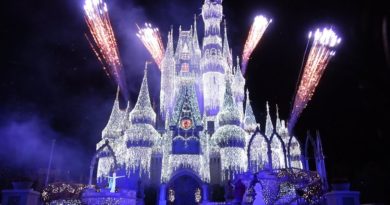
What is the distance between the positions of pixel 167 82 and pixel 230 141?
47.7 feet

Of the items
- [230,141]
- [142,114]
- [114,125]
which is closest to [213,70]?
[230,141]

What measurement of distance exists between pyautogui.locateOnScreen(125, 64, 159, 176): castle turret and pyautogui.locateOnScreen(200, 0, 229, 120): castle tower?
909cm

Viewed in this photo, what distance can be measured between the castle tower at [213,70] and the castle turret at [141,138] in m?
9.09

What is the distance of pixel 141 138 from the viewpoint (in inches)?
1524

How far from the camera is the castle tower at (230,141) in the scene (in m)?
37.8

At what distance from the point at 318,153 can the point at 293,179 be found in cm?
1592

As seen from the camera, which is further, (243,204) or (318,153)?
(318,153)

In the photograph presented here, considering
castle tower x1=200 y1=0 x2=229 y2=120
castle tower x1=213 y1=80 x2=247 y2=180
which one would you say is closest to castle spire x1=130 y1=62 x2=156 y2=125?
castle tower x1=213 y1=80 x2=247 y2=180

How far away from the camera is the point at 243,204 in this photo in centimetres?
1406

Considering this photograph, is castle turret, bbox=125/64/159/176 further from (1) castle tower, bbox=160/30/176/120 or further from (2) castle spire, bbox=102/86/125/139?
(1) castle tower, bbox=160/30/176/120

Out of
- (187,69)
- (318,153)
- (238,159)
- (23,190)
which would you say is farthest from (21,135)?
(318,153)

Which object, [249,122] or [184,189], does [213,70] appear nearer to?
[249,122]

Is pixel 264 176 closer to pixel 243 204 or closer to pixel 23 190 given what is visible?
pixel 243 204

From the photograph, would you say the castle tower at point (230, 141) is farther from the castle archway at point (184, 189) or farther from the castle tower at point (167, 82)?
the castle tower at point (167, 82)
